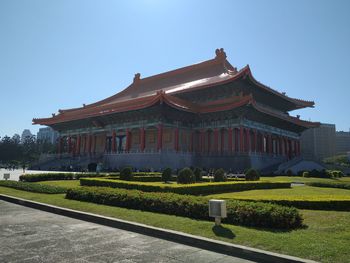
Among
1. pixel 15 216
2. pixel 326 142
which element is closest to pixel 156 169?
pixel 15 216

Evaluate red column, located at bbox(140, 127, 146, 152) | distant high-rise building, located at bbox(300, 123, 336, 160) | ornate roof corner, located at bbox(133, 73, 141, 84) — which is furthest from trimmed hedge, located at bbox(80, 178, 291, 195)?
distant high-rise building, located at bbox(300, 123, 336, 160)

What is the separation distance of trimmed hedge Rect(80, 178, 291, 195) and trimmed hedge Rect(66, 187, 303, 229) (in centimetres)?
179

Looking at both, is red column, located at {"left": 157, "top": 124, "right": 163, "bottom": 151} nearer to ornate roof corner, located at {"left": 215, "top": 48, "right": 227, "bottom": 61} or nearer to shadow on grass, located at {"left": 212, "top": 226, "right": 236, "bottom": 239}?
ornate roof corner, located at {"left": 215, "top": 48, "right": 227, "bottom": 61}

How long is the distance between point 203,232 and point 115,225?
2.52 metres

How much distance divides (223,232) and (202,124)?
109ft

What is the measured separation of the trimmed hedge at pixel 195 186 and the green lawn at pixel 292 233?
10.1ft

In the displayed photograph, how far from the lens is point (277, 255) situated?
5379mm

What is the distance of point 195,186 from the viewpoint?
12852mm

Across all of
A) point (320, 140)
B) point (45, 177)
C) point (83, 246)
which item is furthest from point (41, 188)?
point (320, 140)

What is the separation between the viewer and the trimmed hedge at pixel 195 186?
12.4 meters

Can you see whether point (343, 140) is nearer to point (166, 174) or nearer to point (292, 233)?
point (166, 174)

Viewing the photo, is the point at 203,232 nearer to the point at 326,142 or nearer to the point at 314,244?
the point at 314,244

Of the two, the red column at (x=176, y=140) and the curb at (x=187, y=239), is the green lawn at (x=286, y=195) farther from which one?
the red column at (x=176, y=140)

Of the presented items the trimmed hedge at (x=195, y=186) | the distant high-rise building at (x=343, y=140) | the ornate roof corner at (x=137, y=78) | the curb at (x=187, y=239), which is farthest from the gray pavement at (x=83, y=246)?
the distant high-rise building at (x=343, y=140)
